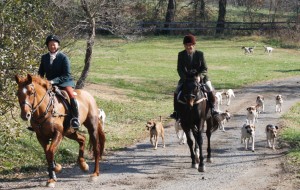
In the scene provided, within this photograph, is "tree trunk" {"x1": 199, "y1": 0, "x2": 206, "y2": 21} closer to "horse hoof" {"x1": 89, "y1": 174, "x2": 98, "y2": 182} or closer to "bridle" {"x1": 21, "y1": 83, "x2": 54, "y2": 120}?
"horse hoof" {"x1": 89, "y1": 174, "x2": 98, "y2": 182}

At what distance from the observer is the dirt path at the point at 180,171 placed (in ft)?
39.5

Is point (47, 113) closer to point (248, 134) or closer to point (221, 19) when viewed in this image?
point (248, 134)

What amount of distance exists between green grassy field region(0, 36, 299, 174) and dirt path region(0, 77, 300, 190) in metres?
1.23

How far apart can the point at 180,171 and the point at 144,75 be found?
24500 millimetres

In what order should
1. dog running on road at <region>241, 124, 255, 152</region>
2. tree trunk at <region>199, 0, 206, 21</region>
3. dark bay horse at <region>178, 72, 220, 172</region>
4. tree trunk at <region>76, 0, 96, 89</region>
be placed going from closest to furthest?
1. dark bay horse at <region>178, 72, 220, 172</region>
2. dog running on road at <region>241, 124, 255, 152</region>
3. tree trunk at <region>76, 0, 96, 89</region>
4. tree trunk at <region>199, 0, 206, 21</region>

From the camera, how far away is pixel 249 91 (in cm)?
3212

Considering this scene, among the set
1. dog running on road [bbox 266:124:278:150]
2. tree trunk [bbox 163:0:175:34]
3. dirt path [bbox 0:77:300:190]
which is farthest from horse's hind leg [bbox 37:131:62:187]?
tree trunk [bbox 163:0:175:34]

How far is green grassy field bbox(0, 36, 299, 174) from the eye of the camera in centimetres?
1541

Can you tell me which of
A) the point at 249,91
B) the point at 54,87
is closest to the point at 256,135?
the point at 54,87

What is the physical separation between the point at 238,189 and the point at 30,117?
14.1 ft

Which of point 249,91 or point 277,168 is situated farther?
point 249,91

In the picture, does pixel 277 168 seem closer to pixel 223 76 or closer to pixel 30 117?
pixel 30 117

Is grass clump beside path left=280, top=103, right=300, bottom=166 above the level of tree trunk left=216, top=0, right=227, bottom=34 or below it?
below

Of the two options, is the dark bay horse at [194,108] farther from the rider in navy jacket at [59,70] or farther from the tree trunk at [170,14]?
the tree trunk at [170,14]
